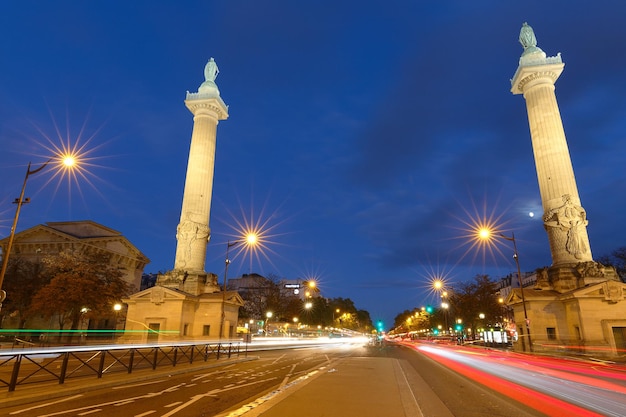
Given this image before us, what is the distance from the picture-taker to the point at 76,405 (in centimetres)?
980

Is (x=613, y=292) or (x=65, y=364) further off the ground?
(x=613, y=292)

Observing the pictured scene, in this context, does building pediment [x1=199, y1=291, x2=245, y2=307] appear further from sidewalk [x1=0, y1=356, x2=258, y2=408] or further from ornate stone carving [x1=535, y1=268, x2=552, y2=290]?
ornate stone carving [x1=535, y1=268, x2=552, y2=290]

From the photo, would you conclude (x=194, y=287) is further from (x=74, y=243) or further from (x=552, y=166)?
(x=552, y=166)

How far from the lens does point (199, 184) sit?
46.2 meters

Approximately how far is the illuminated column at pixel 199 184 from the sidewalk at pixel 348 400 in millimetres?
32782

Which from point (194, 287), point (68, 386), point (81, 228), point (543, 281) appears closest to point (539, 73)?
point (543, 281)

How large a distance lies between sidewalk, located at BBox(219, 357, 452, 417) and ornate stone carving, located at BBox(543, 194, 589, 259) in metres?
30.9

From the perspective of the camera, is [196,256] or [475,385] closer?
[475,385]

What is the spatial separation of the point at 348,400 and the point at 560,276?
33.5 m

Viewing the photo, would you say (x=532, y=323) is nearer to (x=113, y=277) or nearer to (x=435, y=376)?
(x=435, y=376)

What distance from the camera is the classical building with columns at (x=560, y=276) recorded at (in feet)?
98.0

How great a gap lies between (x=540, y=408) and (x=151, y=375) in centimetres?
1349

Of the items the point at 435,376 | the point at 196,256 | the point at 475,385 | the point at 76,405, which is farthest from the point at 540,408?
the point at 196,256

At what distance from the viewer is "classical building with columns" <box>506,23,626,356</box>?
2988 centimetres
